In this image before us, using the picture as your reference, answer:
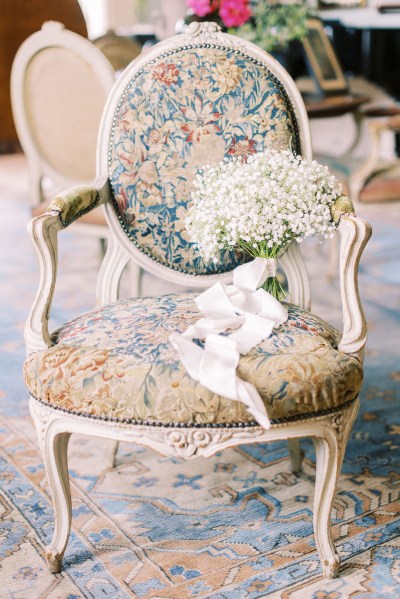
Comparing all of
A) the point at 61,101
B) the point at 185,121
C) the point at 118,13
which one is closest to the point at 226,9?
the point at 61,101

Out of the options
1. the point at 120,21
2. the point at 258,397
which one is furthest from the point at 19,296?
the point at 120,21

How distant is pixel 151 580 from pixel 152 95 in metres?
1.14

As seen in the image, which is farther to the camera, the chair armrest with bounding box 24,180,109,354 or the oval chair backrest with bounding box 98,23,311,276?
the oval chair backrest with bounding box 98,23,311,276

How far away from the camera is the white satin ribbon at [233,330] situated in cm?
148

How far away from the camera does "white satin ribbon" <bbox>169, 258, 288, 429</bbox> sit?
148cm

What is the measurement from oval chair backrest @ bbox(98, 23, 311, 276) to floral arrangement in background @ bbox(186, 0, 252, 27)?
0.98 m

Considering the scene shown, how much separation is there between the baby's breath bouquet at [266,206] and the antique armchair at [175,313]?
0.07 metres

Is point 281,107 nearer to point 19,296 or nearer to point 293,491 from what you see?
point 293,491

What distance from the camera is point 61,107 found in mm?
2883

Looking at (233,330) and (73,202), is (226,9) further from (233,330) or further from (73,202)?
(233,330)

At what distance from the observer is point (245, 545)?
1785 millimetres

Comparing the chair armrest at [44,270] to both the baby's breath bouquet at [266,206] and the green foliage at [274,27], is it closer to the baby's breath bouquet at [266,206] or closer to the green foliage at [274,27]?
the baby's breath bouquet at [266,206]

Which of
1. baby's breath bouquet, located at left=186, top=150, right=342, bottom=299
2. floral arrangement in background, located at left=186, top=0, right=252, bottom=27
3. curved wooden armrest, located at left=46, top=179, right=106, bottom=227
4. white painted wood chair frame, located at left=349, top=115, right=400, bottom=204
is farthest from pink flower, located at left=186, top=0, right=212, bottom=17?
baby's breath bouquet, located at left=186, top=150, right=342, bottom=299

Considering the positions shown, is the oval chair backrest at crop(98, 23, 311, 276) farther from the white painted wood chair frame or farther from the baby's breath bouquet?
the white painted wood chair frame
